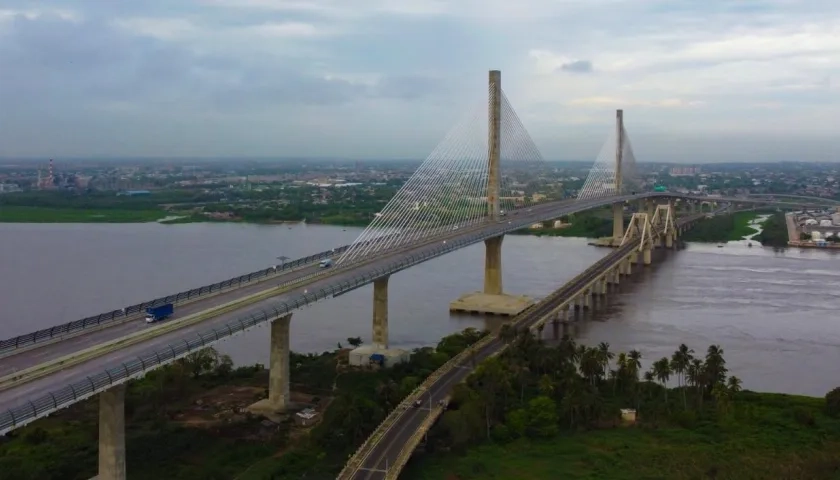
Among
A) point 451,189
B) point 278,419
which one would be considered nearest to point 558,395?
point 278,419

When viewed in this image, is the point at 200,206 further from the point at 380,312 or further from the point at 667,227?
the point at 380,312

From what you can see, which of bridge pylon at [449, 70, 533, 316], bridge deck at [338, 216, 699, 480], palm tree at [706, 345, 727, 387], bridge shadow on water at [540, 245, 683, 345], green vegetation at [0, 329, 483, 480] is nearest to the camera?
bridge deck at [338, 216, 699, 480]

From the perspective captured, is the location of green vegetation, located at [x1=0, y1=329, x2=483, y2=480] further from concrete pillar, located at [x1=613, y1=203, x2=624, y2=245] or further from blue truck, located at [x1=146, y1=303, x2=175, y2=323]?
concrete pillar, located at [x1=613, y1=203, x2=624, y2=245]

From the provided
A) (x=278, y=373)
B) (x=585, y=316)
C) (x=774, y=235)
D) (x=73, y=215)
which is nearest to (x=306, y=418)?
(x=278, y=373)

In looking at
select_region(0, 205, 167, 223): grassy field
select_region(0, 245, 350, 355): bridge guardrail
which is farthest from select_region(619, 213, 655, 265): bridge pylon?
select_region(0, 205, 167, 223): grassy field

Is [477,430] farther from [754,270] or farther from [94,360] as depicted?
[754,270]

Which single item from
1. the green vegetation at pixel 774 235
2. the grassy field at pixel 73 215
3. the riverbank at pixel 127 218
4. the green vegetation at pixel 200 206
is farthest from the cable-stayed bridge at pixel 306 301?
the grassy field at pixel 73 215

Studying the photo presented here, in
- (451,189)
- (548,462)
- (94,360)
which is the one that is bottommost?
(548,462)
